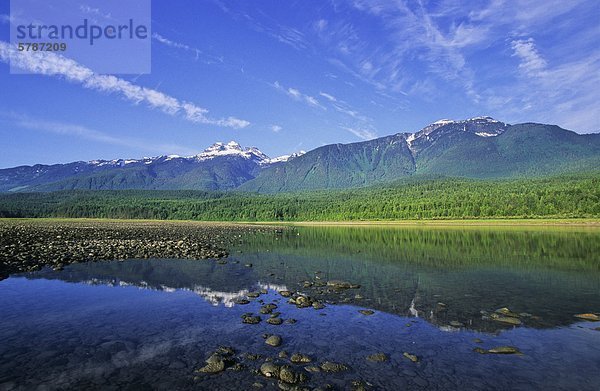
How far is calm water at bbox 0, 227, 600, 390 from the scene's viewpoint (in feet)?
45.8

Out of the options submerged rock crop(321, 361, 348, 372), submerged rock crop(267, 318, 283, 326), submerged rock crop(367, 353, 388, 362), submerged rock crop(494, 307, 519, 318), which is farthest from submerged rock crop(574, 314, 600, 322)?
submerged rock crop(267, 318, 283, 326)

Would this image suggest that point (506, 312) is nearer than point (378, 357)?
No

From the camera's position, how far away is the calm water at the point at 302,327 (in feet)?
45.8

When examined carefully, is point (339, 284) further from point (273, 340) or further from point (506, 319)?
point (273, 340)

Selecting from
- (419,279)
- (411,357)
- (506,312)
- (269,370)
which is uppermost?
(269,370)

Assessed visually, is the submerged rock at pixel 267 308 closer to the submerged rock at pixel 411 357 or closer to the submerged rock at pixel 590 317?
the submerged rock at pixel 411 357

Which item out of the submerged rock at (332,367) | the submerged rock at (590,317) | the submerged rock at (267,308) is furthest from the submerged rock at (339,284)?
the submerged rock at (590,317)

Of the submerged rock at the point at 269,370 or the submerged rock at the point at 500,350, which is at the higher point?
the submerged rock at the point at 269,370

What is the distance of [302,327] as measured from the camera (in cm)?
2044

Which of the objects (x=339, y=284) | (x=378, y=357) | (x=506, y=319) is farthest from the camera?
(x=339, y=284)

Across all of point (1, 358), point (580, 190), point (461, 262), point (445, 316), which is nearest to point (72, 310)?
point (1, 358)

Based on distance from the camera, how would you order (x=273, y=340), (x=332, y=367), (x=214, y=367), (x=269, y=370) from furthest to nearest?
1. (x=273, y=340)
2. (x=332, y=367)
3. (x=214, y=367)
4. (x=269, y=370)

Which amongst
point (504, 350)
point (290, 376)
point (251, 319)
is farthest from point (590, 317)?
point (251, 319)

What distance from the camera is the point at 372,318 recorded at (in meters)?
22.3
